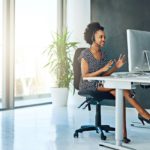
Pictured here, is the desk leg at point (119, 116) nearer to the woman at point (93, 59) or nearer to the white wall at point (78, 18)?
the woman at point (93, 59)

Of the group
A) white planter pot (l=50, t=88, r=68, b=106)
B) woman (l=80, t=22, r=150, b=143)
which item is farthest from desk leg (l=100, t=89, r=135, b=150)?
white planter pot (l=50, t=88, r=68, b=106)

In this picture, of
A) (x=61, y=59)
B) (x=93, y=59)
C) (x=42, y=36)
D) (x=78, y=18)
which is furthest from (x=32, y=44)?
(x=93, y=59)

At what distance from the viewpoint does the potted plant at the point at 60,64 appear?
6.29 metres

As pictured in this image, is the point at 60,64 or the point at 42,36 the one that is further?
the point at 42,36

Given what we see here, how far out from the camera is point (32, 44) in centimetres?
659

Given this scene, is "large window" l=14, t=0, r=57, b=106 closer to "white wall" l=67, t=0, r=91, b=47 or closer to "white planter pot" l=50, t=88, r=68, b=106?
"white wall" l=67, t=0, r=91, b=47

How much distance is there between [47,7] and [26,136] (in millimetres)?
3850

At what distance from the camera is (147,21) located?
578 centimetres

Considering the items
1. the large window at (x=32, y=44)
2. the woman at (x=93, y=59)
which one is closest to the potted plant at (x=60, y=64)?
the large window at (x=32, y=44)

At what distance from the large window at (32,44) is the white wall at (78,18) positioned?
0.46 meters

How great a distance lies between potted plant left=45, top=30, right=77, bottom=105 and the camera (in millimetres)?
6289

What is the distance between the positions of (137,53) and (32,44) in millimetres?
3770

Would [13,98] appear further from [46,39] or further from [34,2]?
[34,2]

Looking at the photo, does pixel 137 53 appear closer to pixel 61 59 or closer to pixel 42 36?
pixel 61 59
